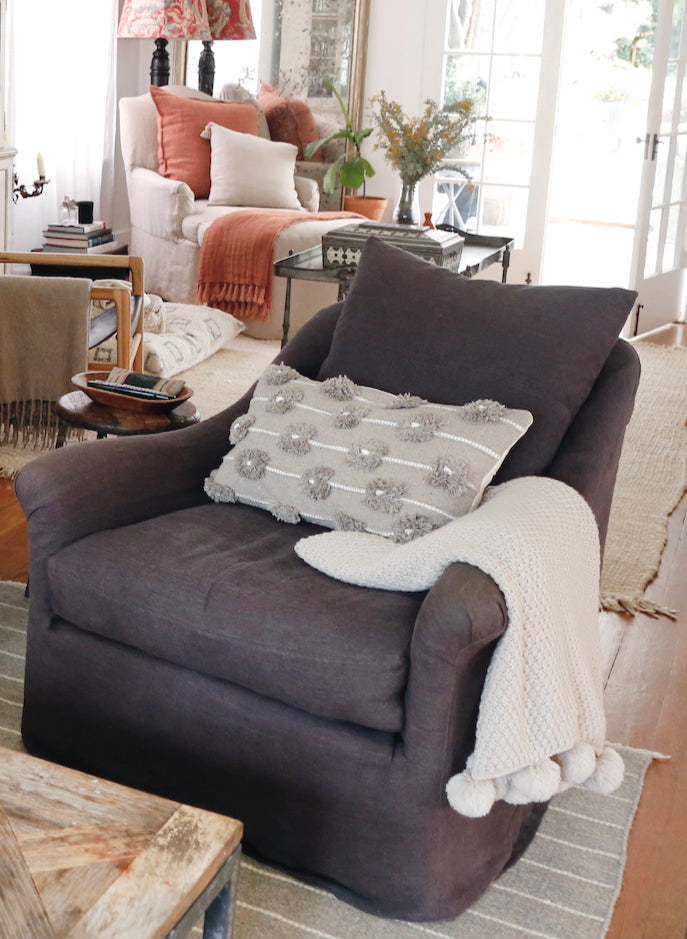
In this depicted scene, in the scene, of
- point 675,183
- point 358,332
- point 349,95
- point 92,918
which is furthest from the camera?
point 349,95

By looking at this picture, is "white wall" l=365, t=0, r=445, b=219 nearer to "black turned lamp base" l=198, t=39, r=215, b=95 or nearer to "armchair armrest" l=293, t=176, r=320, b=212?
"armchair armrest" l=293, t=176, r=320, b=212

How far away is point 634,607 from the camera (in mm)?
2695

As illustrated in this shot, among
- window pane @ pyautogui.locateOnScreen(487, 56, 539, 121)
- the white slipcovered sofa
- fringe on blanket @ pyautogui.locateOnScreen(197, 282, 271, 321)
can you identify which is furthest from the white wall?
fringe on blanket @ pyautogui.locateOnScreen(197, 282, 271, 321)

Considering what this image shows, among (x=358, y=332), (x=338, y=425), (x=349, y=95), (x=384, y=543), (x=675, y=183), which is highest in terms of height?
(x=349, y=95)

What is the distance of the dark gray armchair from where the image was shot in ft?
5.01

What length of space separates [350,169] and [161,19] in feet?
3.85

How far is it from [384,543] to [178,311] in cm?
326

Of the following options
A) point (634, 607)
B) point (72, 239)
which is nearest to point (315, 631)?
point (634, 607)

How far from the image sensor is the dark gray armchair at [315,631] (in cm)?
153

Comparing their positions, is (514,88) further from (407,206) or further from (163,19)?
(407,206)

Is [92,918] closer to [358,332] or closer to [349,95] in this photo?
[358,332]

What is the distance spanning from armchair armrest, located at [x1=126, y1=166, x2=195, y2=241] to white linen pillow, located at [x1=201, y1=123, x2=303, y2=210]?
0.26 meters

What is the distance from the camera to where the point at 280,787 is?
5.39 feet

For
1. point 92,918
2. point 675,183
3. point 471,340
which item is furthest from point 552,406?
point 675,183
